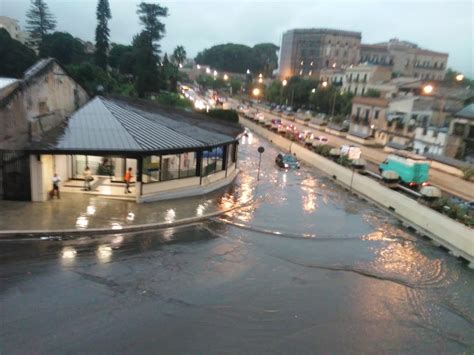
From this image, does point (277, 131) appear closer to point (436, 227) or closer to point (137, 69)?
point (137, 69)

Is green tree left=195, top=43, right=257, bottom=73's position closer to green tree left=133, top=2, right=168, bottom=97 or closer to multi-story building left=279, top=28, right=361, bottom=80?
multi-story building left=279, top=28, right=361, bottom=80

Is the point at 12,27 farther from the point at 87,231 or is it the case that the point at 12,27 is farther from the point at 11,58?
the point at 87,231

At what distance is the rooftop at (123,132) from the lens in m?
19.8

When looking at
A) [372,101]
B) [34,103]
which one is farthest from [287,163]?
[372,101]

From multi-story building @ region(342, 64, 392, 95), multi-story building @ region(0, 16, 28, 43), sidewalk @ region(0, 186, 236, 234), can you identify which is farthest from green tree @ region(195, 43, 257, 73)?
sidewalk @ region(0, 186, 236, 234)

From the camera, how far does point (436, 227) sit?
20.9 metres

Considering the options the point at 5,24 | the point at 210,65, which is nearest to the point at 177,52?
the point at 5,24

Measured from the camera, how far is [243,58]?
185500 millimetres

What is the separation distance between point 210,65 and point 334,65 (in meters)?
74.4

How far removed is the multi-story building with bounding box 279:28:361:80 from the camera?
141 metres

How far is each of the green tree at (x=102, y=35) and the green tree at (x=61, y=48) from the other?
5189mm

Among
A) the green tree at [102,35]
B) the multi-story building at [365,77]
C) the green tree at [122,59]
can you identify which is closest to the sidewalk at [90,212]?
the green tree at [122,59]

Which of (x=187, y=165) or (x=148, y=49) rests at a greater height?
(x=148, y=49)

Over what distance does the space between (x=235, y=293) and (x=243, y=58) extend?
18367cm
